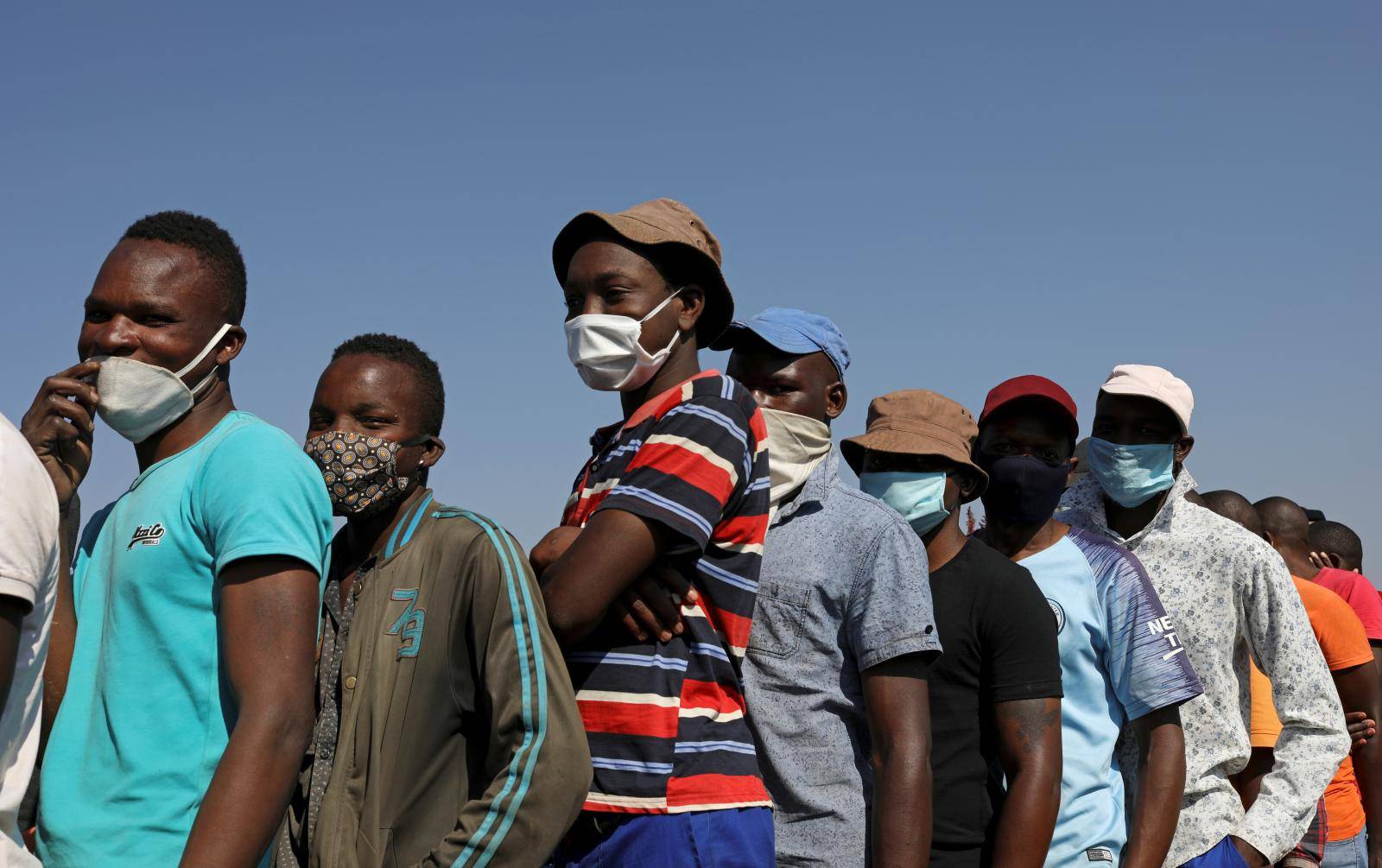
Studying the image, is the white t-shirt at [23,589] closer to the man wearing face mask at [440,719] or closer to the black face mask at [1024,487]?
the man wearing face mask at [440,719]

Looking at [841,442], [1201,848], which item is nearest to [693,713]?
[841,442]

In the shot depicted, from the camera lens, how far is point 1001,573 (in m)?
4.18

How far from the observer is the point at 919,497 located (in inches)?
172

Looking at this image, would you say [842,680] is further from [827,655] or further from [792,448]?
[792,448]

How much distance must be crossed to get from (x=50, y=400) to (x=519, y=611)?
1.16 meters

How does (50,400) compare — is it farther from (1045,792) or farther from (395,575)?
(1045,792)

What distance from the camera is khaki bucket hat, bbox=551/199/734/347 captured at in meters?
3.33

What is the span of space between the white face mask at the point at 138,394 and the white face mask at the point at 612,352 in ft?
3.13

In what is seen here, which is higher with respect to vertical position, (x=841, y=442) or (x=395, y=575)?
(x=841, y=442)

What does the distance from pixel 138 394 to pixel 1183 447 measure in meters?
4.24

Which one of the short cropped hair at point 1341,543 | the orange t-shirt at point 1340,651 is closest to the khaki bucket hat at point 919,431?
the orange t-shirt at point 1340,651

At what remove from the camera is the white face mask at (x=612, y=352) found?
331cm

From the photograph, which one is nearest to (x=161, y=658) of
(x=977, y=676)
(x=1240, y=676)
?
(x=977, y=676)

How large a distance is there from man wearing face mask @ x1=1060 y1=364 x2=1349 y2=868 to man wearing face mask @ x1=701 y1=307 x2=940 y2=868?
5.47 feet
